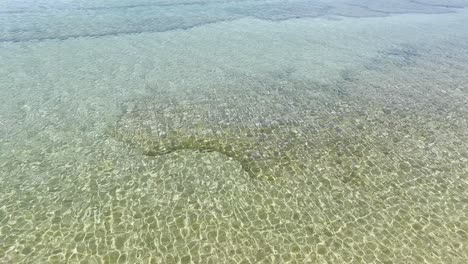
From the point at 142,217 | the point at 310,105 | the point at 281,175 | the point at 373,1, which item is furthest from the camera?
the point at 373,1

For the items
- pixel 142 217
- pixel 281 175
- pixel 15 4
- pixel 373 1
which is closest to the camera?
pixel 142 217

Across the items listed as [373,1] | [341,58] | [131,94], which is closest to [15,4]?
[131,94]

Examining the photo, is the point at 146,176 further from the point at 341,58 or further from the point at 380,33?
the point at 380,33

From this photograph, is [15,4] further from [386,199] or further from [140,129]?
[386,199]

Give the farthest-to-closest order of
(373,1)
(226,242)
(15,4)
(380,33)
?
(373,1) < (15,4) < (380,33) < (226,242)

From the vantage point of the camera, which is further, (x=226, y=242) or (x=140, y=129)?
(x=140, y=129)

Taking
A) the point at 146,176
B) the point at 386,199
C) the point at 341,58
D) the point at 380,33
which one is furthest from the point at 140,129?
the point at 380,33
